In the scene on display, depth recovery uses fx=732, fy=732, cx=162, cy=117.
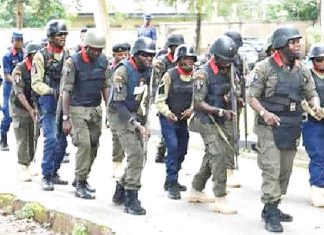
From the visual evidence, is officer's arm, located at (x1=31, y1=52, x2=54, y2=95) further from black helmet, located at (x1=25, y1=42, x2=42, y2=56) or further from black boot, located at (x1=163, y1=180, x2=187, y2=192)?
black boot, located at (x1=163, y1=180, x2=187, y2=192)

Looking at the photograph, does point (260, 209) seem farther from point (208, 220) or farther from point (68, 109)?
point (68, 109)

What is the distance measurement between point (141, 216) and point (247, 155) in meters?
4.28

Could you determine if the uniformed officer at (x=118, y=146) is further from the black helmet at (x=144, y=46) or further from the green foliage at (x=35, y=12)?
the green foliage at (x=35, y=12)

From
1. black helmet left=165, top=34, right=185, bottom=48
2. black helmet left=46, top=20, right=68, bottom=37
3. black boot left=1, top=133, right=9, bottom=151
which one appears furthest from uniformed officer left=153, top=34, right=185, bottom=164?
black boot left=1, top=133, right=9, bottom=151

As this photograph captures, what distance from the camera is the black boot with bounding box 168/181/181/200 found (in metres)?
8.50

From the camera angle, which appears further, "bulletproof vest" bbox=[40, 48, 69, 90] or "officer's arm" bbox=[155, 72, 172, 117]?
"bulletproof vest" bbox=[40, 48, 69, 90]

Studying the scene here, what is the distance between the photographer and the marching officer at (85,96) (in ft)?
26.4

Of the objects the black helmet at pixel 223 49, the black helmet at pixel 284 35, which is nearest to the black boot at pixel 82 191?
the black helmet at pixel 223 49

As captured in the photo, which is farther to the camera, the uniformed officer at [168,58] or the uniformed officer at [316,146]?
the uniformed officer at [168,58]

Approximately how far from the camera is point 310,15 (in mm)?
40594

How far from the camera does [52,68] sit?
28.7 feet

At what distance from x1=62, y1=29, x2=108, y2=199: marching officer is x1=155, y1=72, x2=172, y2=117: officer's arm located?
2.10 ft

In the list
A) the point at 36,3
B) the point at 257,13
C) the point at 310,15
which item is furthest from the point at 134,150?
the point at 257,13

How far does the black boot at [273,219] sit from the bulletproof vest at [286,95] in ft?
2.90
